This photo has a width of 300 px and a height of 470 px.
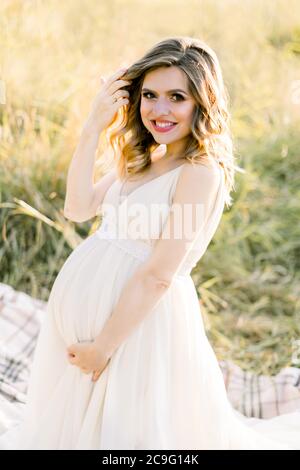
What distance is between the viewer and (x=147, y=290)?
2051mm

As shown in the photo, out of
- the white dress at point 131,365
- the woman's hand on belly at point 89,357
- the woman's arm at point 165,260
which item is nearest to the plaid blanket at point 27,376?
the white dress at point 131,365

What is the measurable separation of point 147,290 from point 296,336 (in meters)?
2.20

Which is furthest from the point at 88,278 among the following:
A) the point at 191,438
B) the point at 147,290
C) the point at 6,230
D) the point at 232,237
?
the point at 232,237

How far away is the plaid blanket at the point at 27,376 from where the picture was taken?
312 centimetres

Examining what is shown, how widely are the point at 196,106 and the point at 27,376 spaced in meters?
1.65

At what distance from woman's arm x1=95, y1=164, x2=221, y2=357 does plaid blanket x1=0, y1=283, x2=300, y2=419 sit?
36.3 inches

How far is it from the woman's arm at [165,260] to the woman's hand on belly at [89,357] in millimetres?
27

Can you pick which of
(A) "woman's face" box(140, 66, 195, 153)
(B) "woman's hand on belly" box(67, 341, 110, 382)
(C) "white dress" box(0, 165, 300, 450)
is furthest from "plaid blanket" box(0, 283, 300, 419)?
(A) "woman's face" box(140, 66, 195, 153)

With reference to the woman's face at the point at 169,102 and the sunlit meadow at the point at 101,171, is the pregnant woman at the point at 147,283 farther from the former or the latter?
the sunlit meadow at the point at 101,171

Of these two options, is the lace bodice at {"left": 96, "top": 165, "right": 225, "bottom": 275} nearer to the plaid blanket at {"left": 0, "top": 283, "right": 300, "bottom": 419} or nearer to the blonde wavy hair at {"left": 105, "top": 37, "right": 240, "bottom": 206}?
the blonde wavy hair at {"left": 105, "top": 37, "right": 240, "bottom": 206}

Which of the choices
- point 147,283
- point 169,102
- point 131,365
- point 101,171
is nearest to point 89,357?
point 131,365

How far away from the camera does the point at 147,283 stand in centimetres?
205

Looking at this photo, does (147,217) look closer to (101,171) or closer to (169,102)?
(169,102)

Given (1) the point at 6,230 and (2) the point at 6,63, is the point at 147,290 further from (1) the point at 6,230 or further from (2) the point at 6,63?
(2) the point at 6,63
